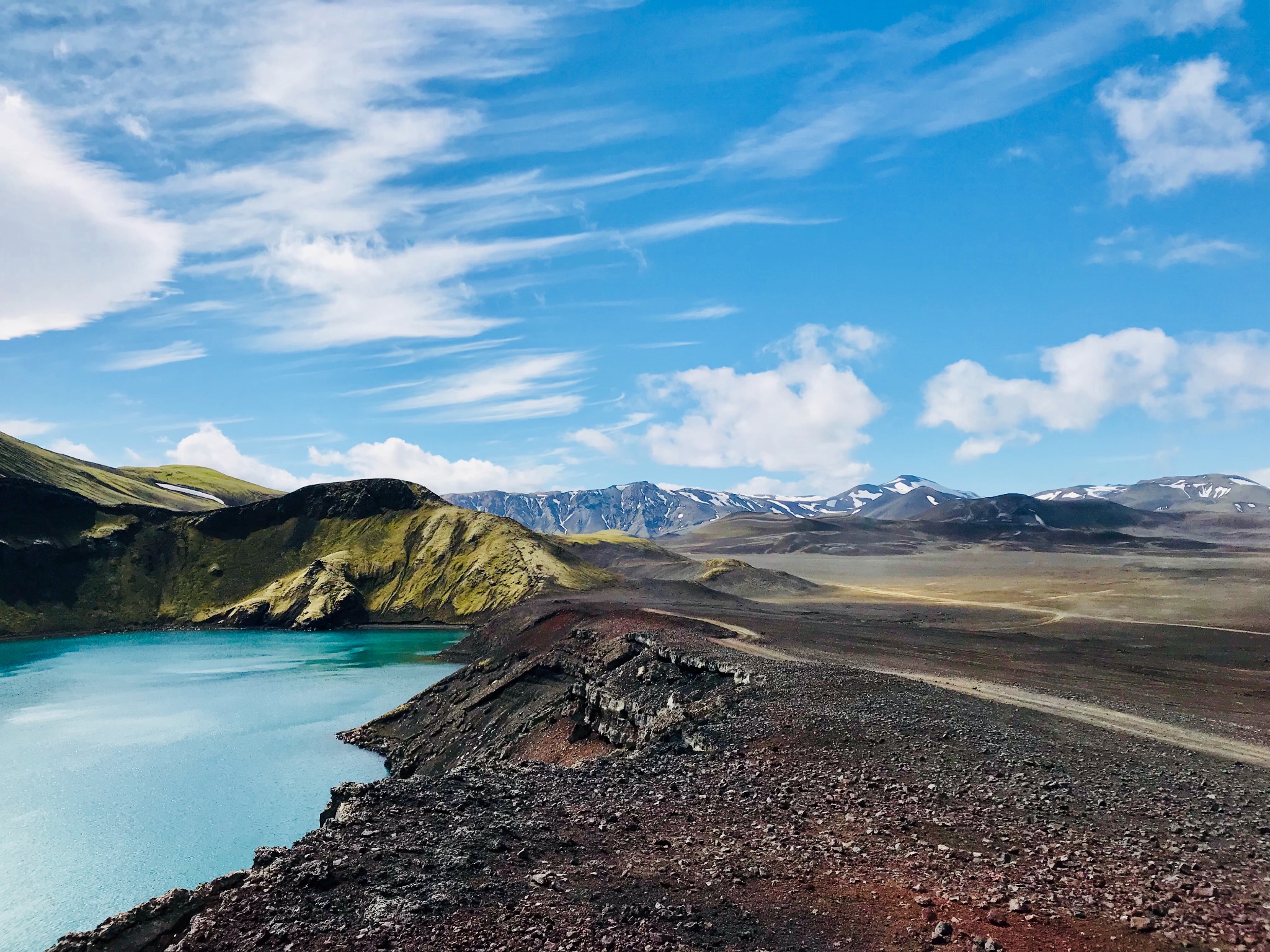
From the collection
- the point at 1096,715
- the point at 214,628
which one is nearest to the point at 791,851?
the point at 1096,715

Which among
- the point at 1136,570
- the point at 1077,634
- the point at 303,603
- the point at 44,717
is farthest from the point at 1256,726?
the point at 1136,570

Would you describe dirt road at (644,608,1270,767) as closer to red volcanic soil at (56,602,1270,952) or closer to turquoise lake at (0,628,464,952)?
red volcanic soil at (56,602,1270,952)

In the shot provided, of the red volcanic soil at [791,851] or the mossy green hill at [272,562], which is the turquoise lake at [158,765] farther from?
the mossy green hill at [272,562]

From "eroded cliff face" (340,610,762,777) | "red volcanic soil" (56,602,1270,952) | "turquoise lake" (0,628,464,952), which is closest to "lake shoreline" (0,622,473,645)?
"turquoise lake" (0,628,464,952)

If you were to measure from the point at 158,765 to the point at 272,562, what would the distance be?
108576 mm

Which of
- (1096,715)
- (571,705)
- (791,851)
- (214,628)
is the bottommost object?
(214,628)

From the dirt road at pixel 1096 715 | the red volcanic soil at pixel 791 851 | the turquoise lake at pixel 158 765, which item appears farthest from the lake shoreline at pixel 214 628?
the red volcanic soil at pixel 791 851

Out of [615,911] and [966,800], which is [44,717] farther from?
[966,800]

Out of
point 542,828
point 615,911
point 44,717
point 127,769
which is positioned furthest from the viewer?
point 44,717

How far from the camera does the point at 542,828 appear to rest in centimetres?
1916

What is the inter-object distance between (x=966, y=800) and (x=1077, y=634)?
6353 centimetres

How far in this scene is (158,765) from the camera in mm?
45969

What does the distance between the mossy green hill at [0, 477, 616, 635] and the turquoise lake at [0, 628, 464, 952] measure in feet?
114

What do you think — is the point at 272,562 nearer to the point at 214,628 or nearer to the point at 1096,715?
the point at 214,628
